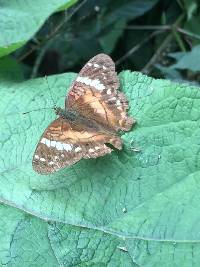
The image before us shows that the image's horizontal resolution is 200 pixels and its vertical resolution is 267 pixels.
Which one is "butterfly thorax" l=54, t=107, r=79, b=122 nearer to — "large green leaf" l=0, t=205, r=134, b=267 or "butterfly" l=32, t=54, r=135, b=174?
"butterfly" l=32, t=54, r=135, b=174

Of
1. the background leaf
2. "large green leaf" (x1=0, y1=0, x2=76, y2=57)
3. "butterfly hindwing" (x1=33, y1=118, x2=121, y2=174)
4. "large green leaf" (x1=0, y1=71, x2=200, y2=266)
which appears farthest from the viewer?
the background leaf

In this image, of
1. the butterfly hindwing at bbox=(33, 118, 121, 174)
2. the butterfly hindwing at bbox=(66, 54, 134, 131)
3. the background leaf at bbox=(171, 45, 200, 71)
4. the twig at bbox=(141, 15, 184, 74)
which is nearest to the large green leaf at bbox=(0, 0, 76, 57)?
the butterfly hindwing at bbox=(66, 54, 134, 131)

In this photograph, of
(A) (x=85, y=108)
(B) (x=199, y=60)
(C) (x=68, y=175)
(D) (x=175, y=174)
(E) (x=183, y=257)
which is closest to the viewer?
(E) (x=183, y=257)

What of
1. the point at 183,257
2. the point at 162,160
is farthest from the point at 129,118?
the point at 183,257

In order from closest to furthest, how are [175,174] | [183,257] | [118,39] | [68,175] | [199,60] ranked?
[183,257], [175,174], [68,175], [199,60], [118,39]

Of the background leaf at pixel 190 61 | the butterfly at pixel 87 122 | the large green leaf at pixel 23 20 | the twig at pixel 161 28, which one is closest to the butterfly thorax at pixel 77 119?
the butterfly at pixel 87 122

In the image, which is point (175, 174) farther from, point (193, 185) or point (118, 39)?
point (118, 39)

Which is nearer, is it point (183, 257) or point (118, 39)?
point (183, 257)
